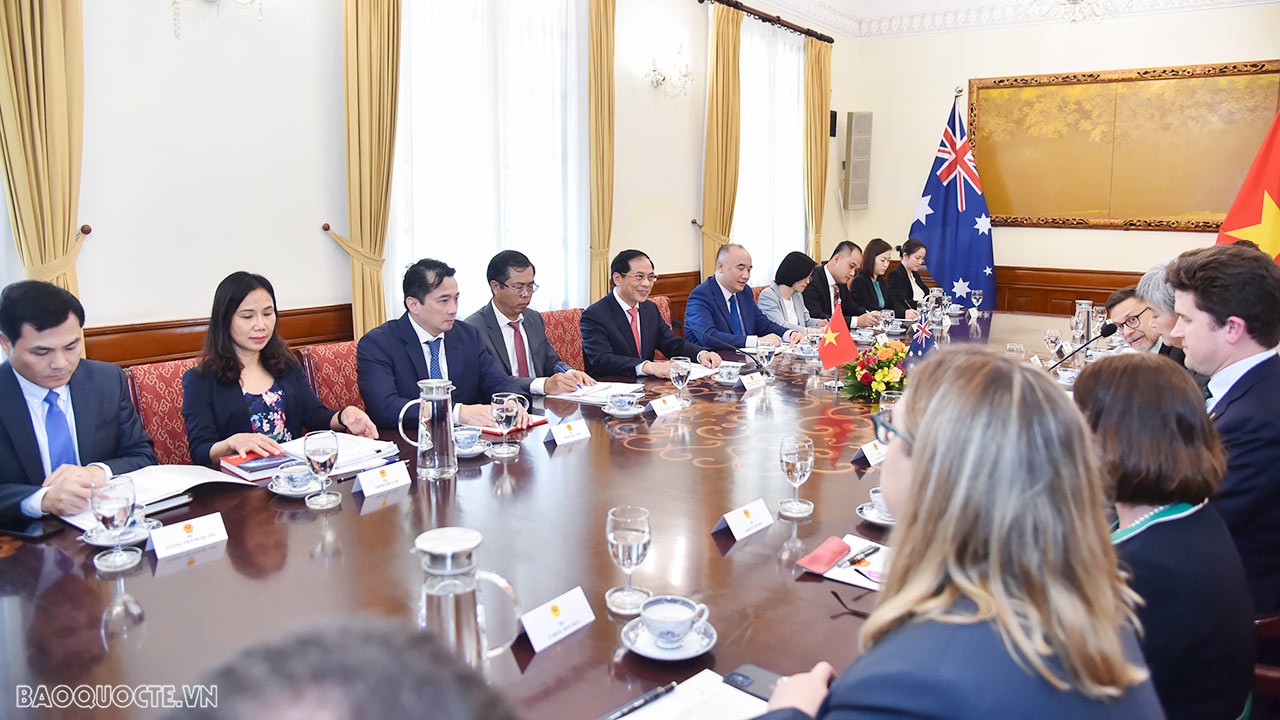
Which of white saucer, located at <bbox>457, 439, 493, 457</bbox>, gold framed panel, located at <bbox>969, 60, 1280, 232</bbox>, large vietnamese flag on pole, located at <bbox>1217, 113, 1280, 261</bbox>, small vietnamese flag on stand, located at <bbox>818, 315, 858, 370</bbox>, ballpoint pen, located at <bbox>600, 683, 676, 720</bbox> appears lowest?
ballpoint pen, located at <bbox>600, 683, 676, 720</bbox>

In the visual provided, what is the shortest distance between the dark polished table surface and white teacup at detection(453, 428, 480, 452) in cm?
5

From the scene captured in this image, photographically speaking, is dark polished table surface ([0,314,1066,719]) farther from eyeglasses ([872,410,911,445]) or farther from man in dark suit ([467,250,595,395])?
man in dark suit ([467,250,595,395])

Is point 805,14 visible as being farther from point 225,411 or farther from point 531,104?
point 225,411

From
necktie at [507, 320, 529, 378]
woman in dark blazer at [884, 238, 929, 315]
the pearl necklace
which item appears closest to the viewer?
the pearl necklace

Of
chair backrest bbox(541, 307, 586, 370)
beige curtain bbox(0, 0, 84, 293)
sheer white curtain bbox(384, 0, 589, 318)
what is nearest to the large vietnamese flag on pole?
chair backrest bbox(541, 307, 586, 370)

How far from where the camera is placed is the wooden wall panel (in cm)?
383

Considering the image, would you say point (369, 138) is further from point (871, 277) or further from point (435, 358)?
point (871, 277)

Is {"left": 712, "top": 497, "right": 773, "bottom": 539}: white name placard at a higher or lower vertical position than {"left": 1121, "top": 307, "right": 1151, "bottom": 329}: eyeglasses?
lower

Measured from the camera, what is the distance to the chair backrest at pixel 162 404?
10.2 ft

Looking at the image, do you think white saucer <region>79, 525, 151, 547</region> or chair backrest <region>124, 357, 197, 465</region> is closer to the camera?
white saucer <region>79, 525, 151, 547</region>

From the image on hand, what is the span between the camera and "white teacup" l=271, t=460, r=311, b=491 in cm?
216

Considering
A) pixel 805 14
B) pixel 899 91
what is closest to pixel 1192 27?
pixel 899 91

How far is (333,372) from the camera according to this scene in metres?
3.59

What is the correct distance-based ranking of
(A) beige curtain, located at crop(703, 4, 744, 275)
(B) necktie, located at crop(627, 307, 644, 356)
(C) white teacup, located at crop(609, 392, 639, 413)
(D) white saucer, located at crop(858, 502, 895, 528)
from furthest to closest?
(A) beige curtain, located at crop(703, 4, 744, 275) → (B) necktie, located at crop(627, 307, 644, 356) → (C) white teacup, located at crop(609, 392, 639, 413) → (D) white saucer, located at crop(858, 502, 895, 528)
